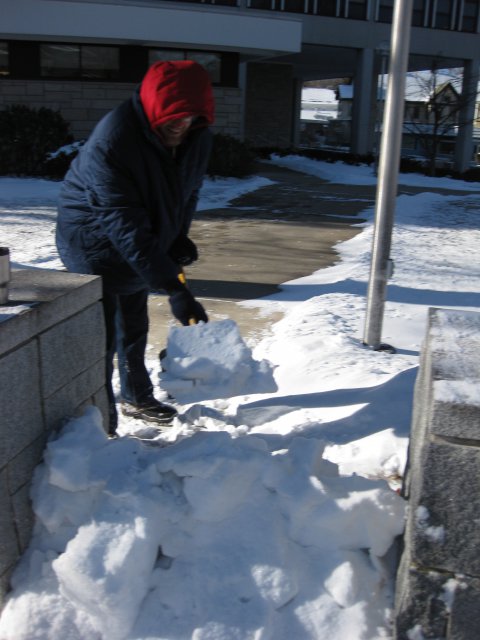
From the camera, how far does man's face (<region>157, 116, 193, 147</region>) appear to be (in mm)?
2582

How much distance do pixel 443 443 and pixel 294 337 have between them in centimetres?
278

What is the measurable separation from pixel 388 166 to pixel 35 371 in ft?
8.73

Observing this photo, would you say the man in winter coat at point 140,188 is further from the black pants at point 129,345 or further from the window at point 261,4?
the window at point 261,4

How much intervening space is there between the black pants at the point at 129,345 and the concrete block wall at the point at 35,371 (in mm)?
451

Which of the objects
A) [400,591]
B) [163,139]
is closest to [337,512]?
[400,591]

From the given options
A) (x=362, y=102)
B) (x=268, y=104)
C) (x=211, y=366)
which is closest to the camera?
(x=211, y=366)

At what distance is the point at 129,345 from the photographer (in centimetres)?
332

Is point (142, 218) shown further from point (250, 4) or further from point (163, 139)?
point (250, 4)

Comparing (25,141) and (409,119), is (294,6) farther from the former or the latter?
(25,141)

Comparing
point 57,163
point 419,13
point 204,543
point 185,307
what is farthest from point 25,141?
point 419,13

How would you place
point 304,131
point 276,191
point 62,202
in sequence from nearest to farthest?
point 62,202 → point 276,191 → point 304,131

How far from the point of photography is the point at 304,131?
42781mm

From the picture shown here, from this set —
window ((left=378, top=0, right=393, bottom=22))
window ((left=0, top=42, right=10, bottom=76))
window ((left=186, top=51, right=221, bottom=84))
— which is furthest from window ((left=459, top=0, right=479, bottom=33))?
window ((left=0, top=42, right=10, bottom=76))

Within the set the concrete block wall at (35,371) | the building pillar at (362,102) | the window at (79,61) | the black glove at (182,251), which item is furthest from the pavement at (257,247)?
the building pillar at (362,102)
